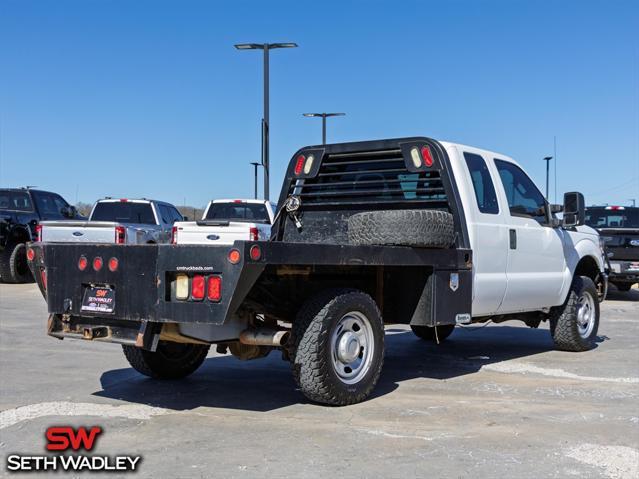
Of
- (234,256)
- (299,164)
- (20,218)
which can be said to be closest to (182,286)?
(234,256)

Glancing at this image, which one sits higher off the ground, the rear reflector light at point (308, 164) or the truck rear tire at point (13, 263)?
the rear reflector light at point (308, 164)

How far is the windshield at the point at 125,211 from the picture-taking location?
16672 millimetres

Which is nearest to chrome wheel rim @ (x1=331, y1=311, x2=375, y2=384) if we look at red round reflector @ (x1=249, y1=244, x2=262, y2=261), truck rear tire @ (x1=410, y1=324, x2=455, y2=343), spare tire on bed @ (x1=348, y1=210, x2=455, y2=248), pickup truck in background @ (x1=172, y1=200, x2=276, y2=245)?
spare tire on bed @ (x1=348, y1=210, x2=455, y2=248)

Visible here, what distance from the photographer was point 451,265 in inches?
255

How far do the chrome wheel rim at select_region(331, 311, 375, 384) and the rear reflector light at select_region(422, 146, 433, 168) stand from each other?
5.55 ft

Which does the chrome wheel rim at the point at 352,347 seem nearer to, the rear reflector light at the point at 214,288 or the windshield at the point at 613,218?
the rear reflector light at the point at 214,288

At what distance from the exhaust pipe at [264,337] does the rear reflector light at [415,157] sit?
217cm

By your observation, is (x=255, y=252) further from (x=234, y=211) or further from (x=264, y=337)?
(x=234, y=211)

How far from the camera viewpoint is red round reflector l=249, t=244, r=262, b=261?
16.1ft

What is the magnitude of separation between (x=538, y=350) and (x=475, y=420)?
395 cm

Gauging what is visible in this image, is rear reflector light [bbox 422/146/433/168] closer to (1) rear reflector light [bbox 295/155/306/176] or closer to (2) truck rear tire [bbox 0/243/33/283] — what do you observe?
(1) rear reflector light [bbox 295/155/306/176]

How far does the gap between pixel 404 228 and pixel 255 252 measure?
1601 mm

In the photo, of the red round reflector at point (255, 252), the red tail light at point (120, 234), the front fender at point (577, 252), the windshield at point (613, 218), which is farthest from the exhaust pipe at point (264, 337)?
the windshield at point (613, 218)

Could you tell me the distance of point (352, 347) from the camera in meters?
5.83
